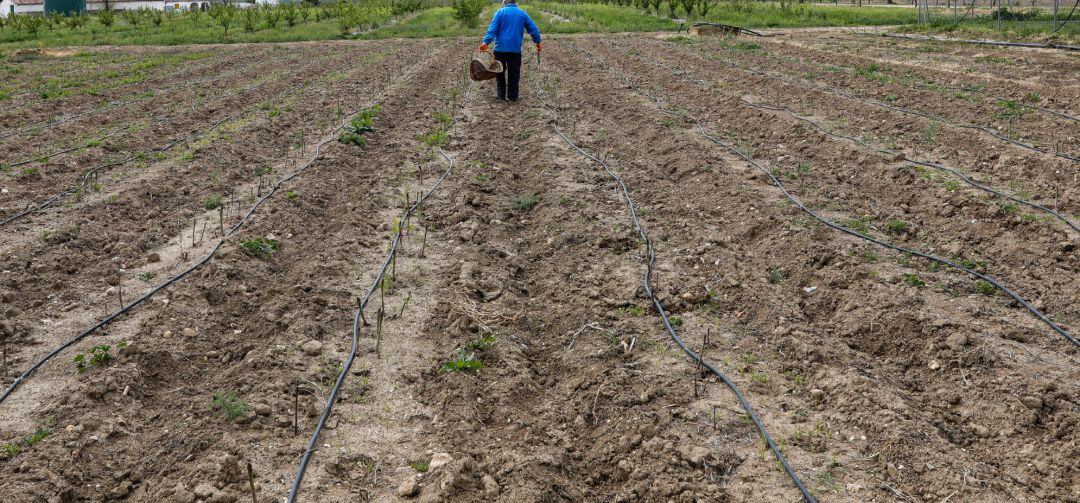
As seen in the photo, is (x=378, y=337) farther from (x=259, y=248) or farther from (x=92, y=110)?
(x=92, y=110)

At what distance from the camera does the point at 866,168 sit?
7.65 meters

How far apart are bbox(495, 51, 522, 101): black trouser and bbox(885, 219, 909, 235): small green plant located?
6.77 m

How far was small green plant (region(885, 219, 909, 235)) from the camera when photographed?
6.09 meters

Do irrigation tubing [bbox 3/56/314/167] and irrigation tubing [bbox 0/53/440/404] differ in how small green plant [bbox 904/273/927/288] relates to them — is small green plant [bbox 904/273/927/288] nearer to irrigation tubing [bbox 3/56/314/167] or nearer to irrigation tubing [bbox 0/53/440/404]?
irrigation tubing [bbox 0/53/440/404]

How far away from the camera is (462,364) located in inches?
162

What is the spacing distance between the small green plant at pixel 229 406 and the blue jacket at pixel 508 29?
8.45 meters

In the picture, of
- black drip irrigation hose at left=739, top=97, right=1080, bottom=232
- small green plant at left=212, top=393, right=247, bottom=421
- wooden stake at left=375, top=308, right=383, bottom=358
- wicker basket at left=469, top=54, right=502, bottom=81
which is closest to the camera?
small green plant at left=212, top=393, right=247, bottom=421

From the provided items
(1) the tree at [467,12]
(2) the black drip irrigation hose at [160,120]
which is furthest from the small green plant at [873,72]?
(1) the tree at [467,12]

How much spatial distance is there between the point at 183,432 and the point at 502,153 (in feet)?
18.9

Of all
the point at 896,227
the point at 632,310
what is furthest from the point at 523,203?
the point at 896,227

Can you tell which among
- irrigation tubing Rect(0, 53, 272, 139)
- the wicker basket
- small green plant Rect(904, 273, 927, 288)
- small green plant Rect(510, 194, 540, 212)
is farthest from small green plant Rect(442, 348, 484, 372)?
irrigation tubing Rect(0, 53, 272, 139)

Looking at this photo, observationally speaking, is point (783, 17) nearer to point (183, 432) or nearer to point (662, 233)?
point (662, 233)

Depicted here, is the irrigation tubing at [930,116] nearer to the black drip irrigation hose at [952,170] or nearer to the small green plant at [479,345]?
the black drip irrigation hose at [952,170]

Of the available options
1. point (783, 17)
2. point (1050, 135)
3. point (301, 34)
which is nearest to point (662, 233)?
point (1050, 135)
